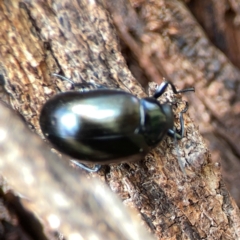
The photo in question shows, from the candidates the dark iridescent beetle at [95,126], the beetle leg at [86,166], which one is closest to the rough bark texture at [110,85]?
the beetle leg at [86,166]

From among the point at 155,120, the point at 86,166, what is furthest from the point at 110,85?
the point at 86,166

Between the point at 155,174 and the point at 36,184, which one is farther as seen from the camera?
the point at 155,174

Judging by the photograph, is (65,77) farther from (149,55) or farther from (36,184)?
(36,184)

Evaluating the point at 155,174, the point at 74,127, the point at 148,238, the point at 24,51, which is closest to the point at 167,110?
the point at 155,174

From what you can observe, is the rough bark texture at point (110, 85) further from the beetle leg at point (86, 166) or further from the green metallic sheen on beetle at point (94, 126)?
the green metallic sheen on beetle at point (94, 126)

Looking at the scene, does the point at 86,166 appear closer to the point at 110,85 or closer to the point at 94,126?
the point at 94,126

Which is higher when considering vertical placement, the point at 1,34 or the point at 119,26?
the point at 1,34

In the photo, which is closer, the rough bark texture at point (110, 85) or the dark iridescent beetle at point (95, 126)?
the dark iridescent beetle at point (95, 126)

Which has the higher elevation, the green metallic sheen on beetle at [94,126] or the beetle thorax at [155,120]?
the green metallic sheen on beetle at [94,126]

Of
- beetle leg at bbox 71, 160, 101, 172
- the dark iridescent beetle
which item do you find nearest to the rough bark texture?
beetle leg at bbox 71, 160, 101, 172
